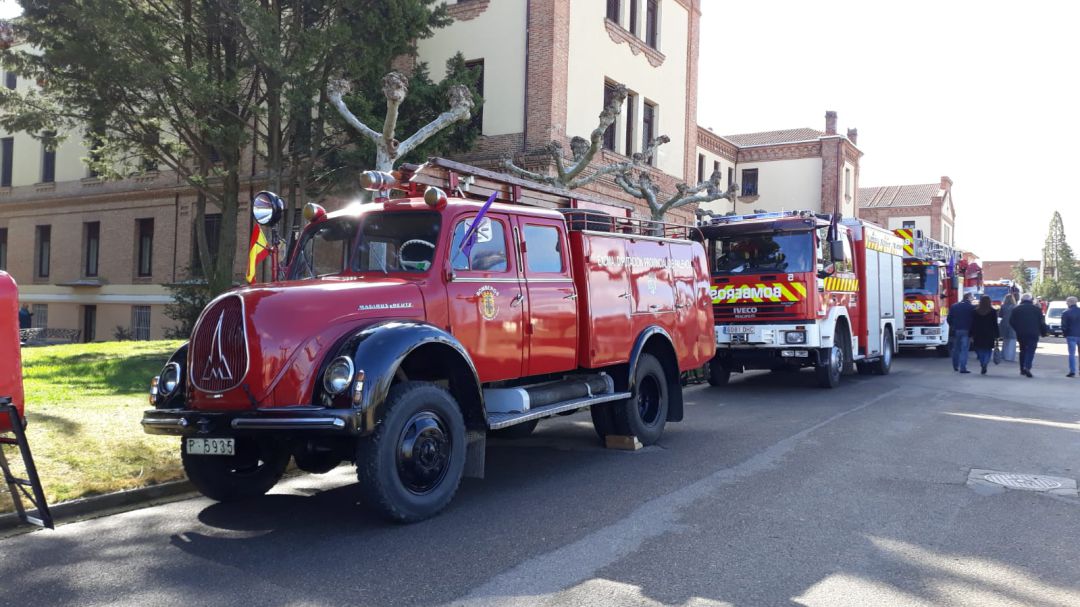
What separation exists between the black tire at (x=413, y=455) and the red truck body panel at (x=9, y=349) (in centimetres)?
202

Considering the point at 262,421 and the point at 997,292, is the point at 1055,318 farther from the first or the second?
the point at 262,421

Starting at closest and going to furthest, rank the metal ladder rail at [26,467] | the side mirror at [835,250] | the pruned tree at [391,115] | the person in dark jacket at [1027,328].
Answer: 1. the metal ladder rail at [26,467]
2. the pruned tree at [391,115]
3. the side mirror at [835,250]
4. the person in dark jacket at [1027,328]

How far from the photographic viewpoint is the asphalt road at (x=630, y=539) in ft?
14.6

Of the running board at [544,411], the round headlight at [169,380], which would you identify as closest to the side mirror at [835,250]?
the running board at [544,411]

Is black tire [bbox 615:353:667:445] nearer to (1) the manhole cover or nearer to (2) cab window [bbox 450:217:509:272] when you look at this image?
(2) cab window [bbox 450:217:509:272]

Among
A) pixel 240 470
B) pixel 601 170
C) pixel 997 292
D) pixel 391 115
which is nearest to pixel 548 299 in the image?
pixel 240 470

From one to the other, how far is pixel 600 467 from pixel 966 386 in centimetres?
1067

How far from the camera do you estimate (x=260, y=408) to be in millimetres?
5414

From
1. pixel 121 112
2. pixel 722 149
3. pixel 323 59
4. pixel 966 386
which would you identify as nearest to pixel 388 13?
pixel 323 59

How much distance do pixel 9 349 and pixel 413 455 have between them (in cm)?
251

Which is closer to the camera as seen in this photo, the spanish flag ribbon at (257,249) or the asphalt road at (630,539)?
the asphalt road at (630,539)

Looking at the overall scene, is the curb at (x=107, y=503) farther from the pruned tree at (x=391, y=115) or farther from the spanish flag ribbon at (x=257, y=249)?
the pruned tree at (x=391, y=115)

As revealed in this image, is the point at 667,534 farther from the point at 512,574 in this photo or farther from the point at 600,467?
the point at 600,467

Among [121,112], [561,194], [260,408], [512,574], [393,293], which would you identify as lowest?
[512,574]
